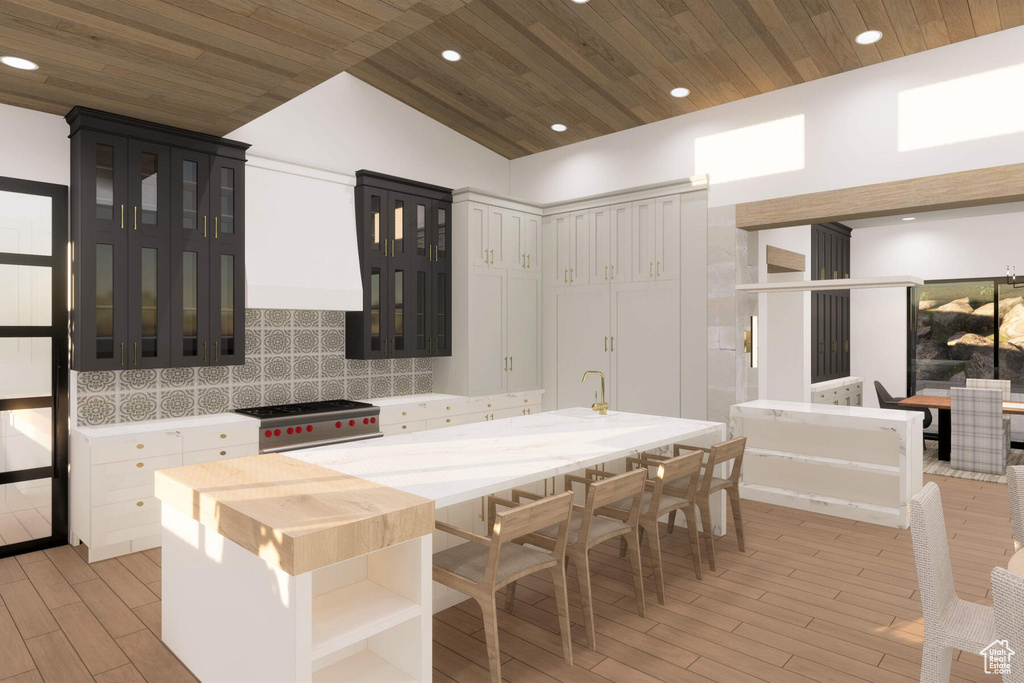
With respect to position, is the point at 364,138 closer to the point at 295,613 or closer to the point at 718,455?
the point at 718,455

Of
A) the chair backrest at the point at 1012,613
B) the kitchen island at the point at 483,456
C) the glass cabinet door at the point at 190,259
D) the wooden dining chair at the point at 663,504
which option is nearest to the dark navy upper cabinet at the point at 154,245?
the glass cabinet door at the point at 190,259

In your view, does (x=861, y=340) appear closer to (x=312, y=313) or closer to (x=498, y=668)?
(x=312, y=313)

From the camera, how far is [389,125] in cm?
592

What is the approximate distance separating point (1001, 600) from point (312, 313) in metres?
4.87

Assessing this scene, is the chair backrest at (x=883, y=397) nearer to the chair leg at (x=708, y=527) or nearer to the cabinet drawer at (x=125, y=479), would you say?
the chair leg at (x=708, y=527)

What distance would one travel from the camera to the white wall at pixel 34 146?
3.85 metres

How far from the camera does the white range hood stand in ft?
15.2

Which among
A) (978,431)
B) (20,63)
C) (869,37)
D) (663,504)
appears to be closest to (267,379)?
(20,63)

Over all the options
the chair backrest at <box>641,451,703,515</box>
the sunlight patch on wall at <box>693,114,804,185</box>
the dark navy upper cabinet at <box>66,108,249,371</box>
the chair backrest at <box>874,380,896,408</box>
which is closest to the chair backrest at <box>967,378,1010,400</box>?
the chair backrest at <box>874,380,896,408</box>

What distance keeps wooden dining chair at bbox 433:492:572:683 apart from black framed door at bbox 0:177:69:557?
10.4 ft

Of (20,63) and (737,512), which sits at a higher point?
(20,63)

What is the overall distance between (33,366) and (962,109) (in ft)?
21.5

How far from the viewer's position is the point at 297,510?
2.05 meters

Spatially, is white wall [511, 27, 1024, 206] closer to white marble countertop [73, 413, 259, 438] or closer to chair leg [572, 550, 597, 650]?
chair leg [572, 550, 597, 650]
